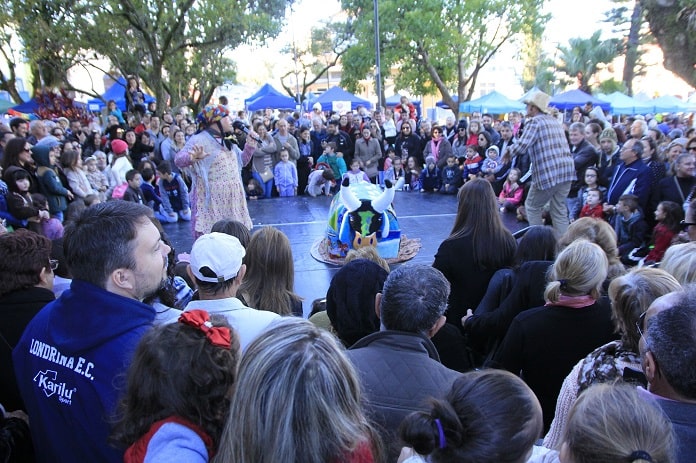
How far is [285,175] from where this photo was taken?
10.5 meters

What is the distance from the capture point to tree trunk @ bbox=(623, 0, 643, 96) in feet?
77.9

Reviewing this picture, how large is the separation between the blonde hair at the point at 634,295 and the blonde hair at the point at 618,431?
2.29 ft

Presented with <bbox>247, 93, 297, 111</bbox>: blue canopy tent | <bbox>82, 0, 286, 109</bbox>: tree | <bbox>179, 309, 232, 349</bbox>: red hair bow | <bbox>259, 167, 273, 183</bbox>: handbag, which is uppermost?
<bbox>82, 0, 286, 109</bbox>: tree

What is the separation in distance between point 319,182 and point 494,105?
11.0 meters

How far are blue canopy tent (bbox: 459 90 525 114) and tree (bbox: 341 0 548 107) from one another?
3.15 m

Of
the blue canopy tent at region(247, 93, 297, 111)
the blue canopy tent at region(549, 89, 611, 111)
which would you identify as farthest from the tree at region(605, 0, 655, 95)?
the blue canopy tent at region(247, 93, 297, 111)

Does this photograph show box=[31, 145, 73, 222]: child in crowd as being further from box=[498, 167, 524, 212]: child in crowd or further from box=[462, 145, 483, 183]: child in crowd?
box=[462, 145, 483, 183]: child in crowd

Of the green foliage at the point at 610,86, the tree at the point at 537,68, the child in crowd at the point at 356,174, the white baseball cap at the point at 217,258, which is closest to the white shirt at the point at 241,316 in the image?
the white baseball cap at the point at 217,258

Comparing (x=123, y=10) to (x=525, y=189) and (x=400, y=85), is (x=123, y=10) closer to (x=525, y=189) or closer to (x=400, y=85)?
(x=525, y=189)

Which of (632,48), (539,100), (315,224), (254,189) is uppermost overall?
(632,48)

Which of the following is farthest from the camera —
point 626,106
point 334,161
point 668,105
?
point 668,105

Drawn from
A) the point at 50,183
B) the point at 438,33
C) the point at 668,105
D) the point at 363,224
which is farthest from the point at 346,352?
the point at 668,105

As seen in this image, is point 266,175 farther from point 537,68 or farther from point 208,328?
point 537,68

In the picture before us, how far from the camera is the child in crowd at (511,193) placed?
8383 millimetres
